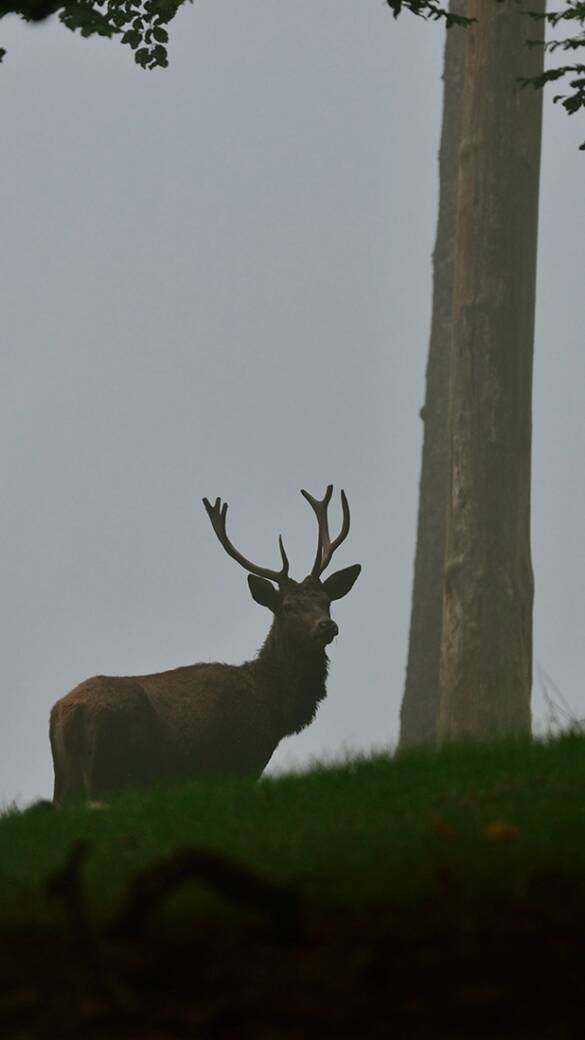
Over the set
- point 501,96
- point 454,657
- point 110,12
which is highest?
point 501,96

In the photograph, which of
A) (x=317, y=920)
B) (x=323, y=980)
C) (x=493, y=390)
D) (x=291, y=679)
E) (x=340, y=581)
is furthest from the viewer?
(x=493, y=390)

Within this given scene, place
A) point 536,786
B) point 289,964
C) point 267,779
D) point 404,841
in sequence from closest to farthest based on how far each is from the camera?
1. point 289,964
2. point 404,841
3. point 536,786
4. point 267,779

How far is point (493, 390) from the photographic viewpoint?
1393cm

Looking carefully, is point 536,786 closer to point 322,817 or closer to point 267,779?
point 322,817

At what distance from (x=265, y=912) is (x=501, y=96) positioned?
10161 millimetres

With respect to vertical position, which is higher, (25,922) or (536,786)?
(536,786)

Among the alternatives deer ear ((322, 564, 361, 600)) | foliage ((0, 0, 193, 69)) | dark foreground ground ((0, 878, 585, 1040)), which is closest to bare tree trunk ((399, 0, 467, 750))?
deer ear ((322, 564, 361, 600))

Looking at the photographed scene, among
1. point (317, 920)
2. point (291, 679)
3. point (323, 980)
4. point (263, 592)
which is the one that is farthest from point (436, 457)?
point (323, 980)

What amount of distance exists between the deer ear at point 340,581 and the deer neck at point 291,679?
0.44 meters

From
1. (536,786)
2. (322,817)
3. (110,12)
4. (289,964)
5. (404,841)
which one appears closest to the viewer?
(289,964)

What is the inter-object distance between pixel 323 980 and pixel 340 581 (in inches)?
355

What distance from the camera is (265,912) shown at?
507 centimetres

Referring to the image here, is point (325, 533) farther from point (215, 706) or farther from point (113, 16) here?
point (113, 16)

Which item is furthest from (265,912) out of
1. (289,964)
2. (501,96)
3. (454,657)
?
(501,96)
